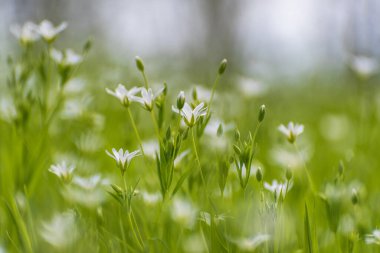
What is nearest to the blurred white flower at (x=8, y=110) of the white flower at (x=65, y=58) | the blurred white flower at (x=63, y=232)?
the white flower at (x=65, y=58)

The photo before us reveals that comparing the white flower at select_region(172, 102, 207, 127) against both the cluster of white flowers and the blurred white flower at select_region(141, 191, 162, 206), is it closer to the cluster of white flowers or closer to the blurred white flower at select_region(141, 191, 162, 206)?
the blurred white flower at select_region(141, 191, 162, 206)

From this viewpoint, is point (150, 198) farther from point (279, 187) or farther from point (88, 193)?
point (279, 187)

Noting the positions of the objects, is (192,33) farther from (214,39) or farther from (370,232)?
(370,232)

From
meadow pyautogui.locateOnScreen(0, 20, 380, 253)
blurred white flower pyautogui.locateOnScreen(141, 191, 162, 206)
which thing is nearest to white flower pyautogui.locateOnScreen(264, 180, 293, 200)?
meadow pyautogui.locateOnScreen(0, 20, 380, 253)

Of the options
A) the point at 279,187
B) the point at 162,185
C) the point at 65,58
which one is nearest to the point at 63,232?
the point at 162,185

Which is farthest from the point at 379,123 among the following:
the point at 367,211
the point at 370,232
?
the point at 370,232

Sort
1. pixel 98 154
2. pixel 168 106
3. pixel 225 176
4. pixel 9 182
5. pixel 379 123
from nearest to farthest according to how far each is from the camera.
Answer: pixel 225 176, pixel 9 182, pixel 98 154, pixel 379 123, pixel 168 106
